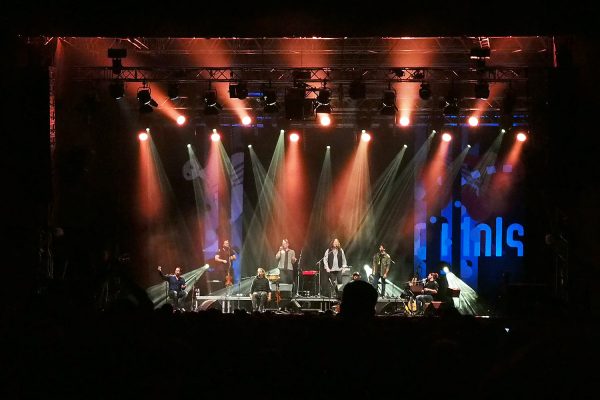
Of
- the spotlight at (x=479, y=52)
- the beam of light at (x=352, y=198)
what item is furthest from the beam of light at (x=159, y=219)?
the spotlight at (x=479, y=52)

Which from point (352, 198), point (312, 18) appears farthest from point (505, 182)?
point (312, 18)

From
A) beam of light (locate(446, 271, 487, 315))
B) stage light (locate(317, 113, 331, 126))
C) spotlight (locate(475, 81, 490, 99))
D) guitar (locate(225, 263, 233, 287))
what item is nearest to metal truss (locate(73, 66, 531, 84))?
spotlight (locate(475, 81, 490, 99))

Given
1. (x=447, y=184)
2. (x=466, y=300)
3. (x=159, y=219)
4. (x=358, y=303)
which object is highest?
(x=447, y=184)

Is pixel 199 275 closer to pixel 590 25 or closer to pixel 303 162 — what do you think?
pixel 303 162

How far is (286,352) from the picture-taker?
12.5 ft

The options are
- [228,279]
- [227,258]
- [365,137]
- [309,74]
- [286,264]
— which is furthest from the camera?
[365,137]

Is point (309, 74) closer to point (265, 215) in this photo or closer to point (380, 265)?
point (380, 265)

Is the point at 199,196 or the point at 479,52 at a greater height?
the point at 479,52

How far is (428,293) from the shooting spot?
15695mm

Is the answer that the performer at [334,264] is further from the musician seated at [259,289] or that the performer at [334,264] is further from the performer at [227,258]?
the performer at [227,258]

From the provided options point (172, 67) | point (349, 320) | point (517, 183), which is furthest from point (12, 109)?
point (517, 183)

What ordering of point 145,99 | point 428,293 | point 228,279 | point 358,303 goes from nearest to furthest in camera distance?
point 358,303
point 145,99
point 428,293
point 228,279

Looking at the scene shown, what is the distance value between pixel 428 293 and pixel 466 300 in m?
3.72

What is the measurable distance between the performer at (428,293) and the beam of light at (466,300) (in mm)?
2753
